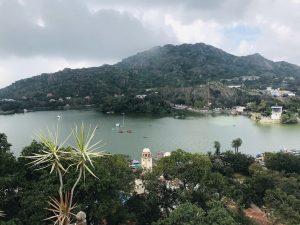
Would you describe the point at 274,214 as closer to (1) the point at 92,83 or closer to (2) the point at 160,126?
(2) the point at 160,126

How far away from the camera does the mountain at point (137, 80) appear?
100812 millimetres

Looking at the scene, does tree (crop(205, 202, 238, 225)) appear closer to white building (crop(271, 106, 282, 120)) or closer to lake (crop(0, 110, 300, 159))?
lake (crop(0, 110, 300, 159))

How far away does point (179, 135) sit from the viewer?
48.2 meters

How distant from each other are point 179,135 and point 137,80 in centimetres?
7403

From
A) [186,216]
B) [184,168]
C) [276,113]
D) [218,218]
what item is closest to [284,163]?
[184,168]

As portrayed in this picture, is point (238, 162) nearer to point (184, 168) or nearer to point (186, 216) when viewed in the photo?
point (184, 168)

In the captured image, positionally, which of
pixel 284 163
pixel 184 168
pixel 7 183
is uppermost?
pixel 7 183

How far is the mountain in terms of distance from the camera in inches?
3969

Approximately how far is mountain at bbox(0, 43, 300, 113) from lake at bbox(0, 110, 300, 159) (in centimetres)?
2424

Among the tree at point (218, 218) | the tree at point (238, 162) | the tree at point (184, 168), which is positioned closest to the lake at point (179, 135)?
the tree at point (238, 162)

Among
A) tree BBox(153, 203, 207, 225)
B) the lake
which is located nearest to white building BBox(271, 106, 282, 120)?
the lake

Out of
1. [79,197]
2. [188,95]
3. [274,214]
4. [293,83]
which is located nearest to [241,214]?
[274,214]

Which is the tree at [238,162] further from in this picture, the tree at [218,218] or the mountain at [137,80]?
the mountain at [137,80]

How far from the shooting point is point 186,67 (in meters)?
144
